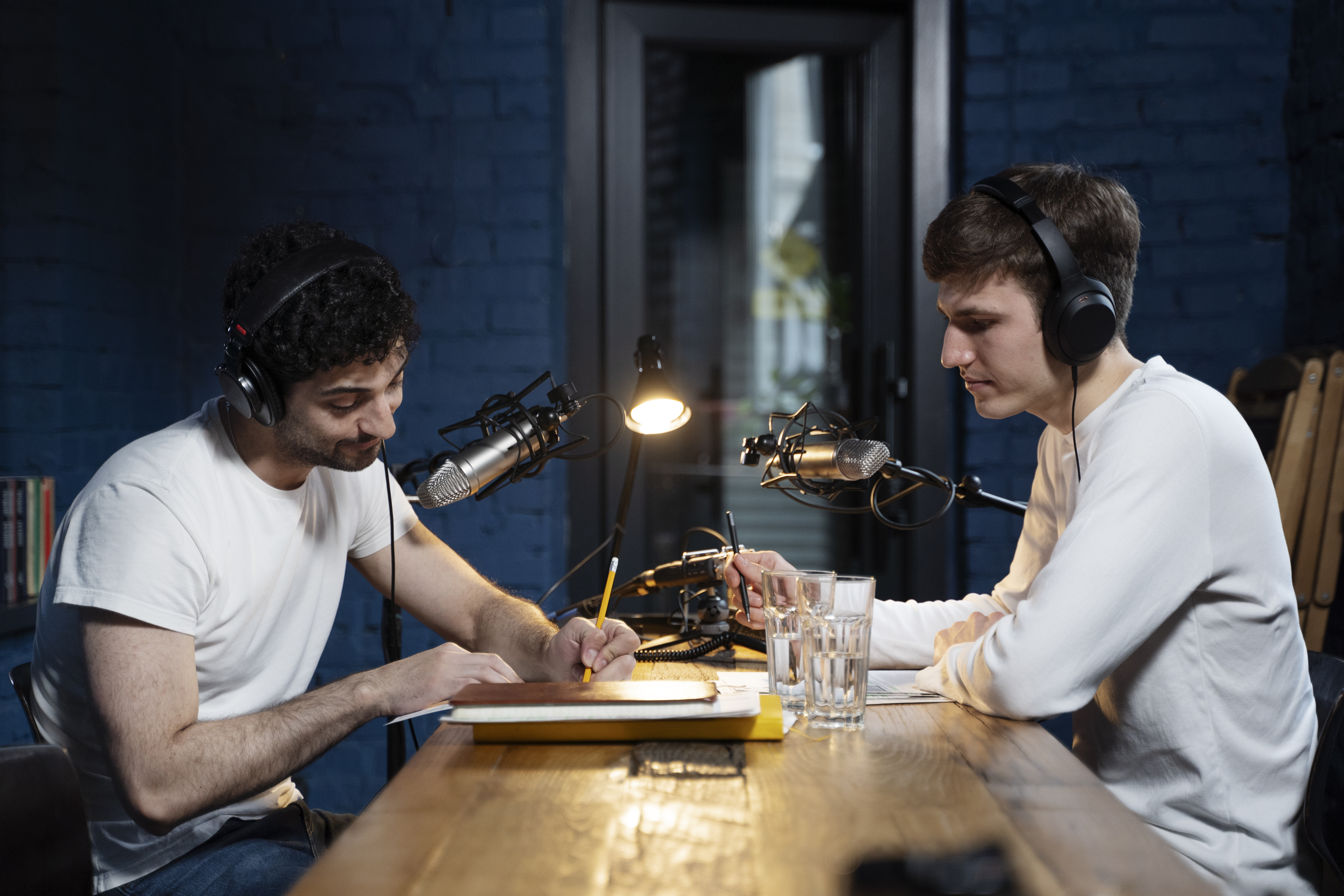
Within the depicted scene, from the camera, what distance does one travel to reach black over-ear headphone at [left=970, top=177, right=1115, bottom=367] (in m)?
1.18

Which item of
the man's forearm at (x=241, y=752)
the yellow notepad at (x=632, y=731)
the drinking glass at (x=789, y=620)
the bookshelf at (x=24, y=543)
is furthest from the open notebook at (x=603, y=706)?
the bookshelf at (x=24, y=543)

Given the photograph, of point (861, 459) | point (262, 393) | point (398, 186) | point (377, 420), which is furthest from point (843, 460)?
point (398, 186)

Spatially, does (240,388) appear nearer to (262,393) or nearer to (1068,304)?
(262,393)

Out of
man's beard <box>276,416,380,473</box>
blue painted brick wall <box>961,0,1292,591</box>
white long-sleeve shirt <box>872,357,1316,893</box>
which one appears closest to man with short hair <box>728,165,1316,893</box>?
white long-sleeve shirt <box>872,357,1316,893</box>

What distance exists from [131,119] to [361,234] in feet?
1.93

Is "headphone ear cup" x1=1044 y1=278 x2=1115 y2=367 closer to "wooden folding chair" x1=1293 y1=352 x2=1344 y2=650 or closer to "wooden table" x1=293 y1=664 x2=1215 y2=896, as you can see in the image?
"wooden table" x1=293 y1=664 x2=1215 y2=896

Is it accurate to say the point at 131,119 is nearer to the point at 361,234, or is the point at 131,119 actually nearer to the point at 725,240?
the point at 361,234

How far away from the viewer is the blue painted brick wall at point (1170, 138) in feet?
8.34

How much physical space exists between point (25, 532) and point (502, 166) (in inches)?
53.3

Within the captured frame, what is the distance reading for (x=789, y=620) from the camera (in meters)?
1.08

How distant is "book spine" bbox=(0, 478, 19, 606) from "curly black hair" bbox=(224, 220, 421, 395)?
1.00 meters

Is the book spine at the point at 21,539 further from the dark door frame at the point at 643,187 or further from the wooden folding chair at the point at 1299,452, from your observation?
the wooden folding chair at the point at 1299,452

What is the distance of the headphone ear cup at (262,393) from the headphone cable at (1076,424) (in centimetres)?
100

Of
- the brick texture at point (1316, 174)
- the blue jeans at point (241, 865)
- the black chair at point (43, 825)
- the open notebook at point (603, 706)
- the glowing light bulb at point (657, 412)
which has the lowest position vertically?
the blue jeans at point (241, 865)
